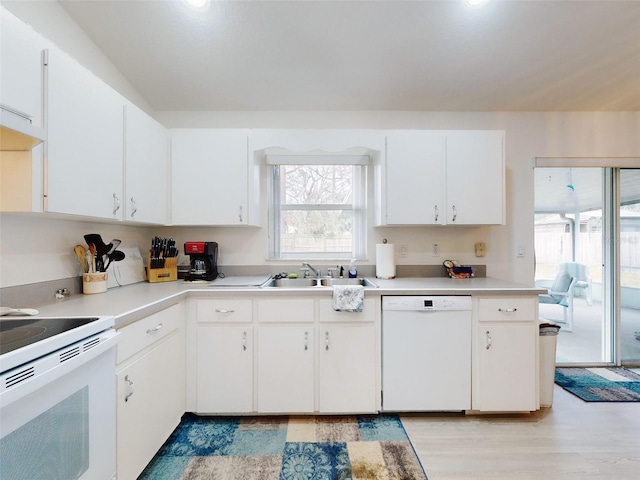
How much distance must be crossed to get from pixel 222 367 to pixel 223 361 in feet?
0.13

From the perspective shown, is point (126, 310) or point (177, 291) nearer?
point (126, 310)

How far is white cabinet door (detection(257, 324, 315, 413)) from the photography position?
1877mm

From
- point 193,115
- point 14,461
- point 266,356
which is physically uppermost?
point 193,115

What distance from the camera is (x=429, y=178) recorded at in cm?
224

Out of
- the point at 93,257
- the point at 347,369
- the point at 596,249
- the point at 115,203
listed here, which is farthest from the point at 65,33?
the point at 596,249

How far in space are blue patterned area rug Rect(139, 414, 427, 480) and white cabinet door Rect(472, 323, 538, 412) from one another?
65 centimetres

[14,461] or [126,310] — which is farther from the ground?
[126,310]

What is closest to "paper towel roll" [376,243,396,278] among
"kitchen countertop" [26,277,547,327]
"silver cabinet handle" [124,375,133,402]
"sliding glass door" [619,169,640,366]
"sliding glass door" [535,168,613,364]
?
"kitchen countertop" [26,277,547,327]

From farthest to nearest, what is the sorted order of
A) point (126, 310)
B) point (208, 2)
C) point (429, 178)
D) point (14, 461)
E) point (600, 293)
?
1. point (600, 293)
2. point (429, 178)
3. point (208, 2)
4. point (126, 310)
5. point (14, 461)

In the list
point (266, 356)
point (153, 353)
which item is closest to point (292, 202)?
point (266, 356)

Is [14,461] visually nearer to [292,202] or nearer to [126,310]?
[126,310]

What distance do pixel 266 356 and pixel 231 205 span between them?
118cm

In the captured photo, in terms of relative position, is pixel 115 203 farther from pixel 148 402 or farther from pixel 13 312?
pixel 148 402

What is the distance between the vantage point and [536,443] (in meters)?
1.71
